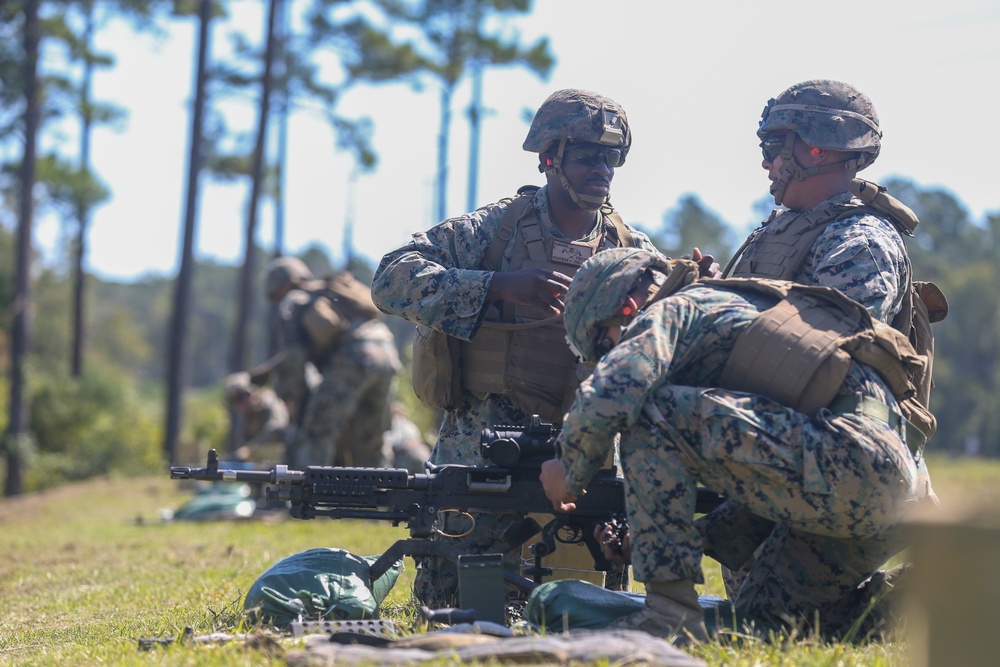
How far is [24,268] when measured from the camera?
27.7 metres

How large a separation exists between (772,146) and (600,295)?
141 centimetres

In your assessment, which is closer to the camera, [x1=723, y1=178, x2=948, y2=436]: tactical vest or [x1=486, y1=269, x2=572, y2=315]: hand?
[x1=723, y1=178, x2=948, y2=436]: tactical vest

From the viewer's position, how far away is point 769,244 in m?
5.80

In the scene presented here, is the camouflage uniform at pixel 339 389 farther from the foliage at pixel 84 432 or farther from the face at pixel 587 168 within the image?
the foliage at pixel 84 432

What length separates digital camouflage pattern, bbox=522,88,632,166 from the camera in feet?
20.6

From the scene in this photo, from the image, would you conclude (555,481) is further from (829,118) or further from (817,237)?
(829,118)

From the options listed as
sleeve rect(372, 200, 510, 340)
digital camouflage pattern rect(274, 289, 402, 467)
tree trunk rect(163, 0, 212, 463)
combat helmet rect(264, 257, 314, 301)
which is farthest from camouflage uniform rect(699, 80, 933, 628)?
tree trunk rect(163, 0, 212, 463)

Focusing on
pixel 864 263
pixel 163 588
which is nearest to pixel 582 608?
pixel 864 263

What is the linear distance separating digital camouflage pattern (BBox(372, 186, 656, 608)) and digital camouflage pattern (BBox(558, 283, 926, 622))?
125cm

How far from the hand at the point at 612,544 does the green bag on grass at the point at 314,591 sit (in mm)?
1061

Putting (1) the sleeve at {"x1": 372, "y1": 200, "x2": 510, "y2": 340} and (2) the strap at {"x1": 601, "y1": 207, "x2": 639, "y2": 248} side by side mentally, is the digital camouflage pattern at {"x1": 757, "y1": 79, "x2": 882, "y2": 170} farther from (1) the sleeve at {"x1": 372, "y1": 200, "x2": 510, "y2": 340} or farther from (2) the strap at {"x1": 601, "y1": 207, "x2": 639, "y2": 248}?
(1) the sleeve at {"x1": 372, "y1": 200, "x2": 510, "y2": 340}

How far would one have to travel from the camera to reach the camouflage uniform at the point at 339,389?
42.5 ft

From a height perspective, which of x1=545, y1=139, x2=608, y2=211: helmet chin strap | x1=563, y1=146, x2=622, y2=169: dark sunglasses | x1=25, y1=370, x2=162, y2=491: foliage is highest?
x1=563, y1=146, x2=622, y2=169: dark sunglasses

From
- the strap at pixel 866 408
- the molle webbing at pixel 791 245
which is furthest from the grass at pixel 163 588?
the molle webbing at pixel 791 245
